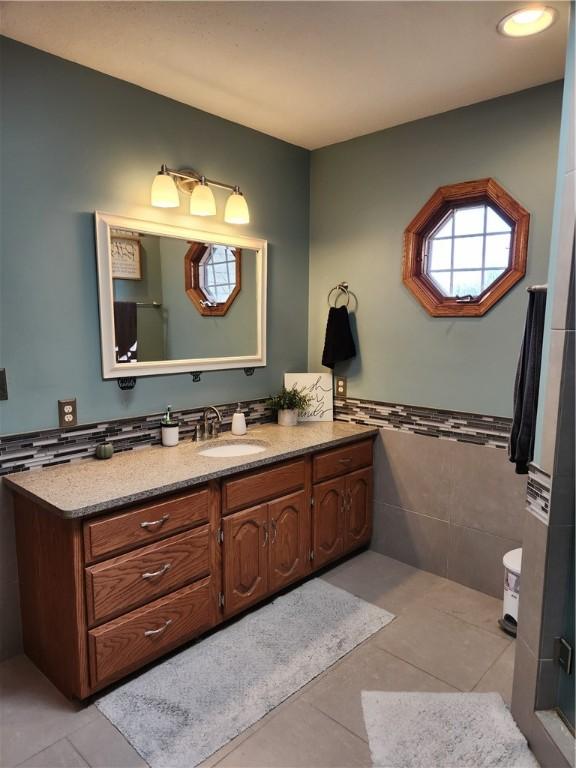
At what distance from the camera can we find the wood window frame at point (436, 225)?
2365mm

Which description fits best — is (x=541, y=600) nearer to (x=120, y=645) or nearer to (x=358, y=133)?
(x=120, y=645)

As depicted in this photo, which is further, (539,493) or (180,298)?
(180,298)

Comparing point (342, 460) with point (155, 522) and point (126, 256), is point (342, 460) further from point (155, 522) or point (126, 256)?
point (126, 256)

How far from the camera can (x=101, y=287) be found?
2217 mm

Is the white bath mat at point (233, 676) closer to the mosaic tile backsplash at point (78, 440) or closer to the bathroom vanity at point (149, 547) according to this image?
the bathroom vanity at point (149, 547)

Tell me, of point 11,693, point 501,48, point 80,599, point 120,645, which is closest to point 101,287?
point 80,599

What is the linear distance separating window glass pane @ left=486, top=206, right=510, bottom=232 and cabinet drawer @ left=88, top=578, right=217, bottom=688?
216 cm

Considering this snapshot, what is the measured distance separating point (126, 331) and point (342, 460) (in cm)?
134

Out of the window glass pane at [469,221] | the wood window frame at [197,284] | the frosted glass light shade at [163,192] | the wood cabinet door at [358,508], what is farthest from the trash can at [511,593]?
the frosted glass light shade at [163,192]

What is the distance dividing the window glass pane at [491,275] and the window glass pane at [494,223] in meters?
0.20

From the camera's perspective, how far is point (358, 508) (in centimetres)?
293

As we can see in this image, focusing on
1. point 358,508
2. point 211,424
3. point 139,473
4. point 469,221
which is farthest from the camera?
point 358,508

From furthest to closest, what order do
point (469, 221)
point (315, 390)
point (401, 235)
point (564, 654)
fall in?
point (315, 390) → point (401, 235) → point (469, 221) → point (564, 654)

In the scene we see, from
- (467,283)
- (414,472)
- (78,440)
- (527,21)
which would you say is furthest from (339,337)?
(527,21)
